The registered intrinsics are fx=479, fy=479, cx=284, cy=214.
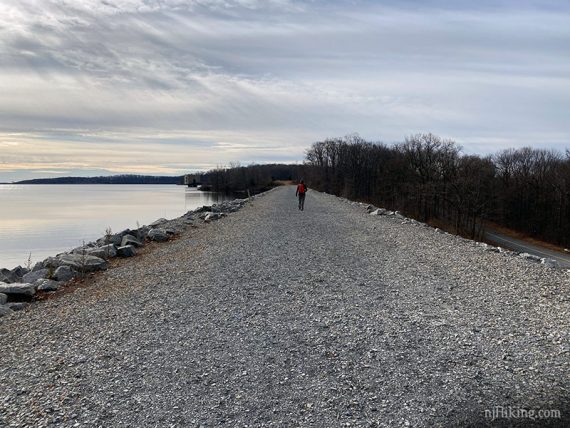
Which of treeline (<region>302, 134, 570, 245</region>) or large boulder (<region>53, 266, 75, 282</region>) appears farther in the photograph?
treeline (<region>302, 134, 570, 245</region>)

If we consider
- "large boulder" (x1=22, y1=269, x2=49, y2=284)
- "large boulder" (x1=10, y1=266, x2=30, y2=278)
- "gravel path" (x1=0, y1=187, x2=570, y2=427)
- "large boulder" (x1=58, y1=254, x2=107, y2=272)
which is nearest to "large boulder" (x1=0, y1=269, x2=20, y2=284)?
"large boulder" (x1=10, y1=266, x2=30, y2=278)

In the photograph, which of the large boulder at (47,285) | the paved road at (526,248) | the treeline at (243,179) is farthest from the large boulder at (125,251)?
the treeline at (243,179)

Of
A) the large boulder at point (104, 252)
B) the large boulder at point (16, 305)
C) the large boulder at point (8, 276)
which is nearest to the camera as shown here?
the large boulder at point (16, 305)

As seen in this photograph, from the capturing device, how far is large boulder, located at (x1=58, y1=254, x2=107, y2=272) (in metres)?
10.4

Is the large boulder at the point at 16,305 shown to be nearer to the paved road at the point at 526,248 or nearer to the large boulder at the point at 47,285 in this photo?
the large boulder at the point at 47,285

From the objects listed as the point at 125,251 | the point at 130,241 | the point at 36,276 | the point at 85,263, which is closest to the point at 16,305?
the point at 36,276

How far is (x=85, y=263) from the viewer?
1063 centimetres

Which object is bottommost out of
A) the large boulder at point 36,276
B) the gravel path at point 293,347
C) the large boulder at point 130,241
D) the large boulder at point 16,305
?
the large boulder at point 36,276

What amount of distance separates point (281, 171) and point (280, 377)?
5673 inches

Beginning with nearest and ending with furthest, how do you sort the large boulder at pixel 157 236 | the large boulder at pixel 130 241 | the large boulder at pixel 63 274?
the large boulder at pixel 63 274 → the large boulder at pixel 130 241 → the large boulder at pixel 157 236

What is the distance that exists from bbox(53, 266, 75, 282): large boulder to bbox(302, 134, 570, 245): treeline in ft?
117

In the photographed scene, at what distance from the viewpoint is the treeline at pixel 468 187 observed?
1778 inches

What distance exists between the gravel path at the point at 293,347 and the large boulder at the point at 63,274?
58 centimetres

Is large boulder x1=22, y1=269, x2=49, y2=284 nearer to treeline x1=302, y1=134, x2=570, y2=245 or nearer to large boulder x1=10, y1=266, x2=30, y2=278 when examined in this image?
large boulder x1=10, y1=266, x2=30, y2=278
